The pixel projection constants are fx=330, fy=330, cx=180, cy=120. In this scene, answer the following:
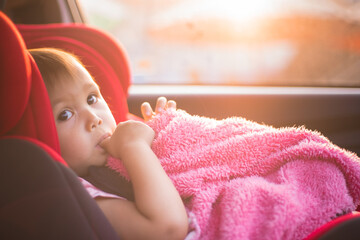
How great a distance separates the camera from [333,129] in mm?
1457

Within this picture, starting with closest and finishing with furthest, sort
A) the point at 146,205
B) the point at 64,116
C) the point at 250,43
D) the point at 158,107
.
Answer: the point at 146,205 → the point at 64,116 → the point at 158,107 → the point at 250,43

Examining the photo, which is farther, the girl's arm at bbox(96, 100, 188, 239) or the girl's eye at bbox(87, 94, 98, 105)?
the girl's eye at bbox(87, 94, 98, 105)

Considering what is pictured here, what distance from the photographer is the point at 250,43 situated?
174 cm

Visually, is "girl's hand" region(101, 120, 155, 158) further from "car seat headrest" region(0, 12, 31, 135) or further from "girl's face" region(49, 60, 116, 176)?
"car seat headrest" region(0, 12, 31, 135)

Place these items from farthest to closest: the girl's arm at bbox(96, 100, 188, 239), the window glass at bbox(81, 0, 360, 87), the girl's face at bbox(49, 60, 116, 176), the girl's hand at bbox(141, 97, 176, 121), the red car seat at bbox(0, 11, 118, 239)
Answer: the window glass at bbox(81, 0, 360, 87) < the girl's hand at bbox(141, 97, 176, 121) < the girl's face at bbox(49, 60, 116, 176) < the girl's arm at bbox(96, 100, 188, 239) < the red car seat at bbox(0, 11, 118, 239)

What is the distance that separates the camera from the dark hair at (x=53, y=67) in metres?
0.71

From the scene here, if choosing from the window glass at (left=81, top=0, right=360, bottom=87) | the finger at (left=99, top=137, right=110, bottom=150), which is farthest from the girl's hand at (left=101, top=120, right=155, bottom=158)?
the window glass at (left=81, top=0, right=360, bottom=87)

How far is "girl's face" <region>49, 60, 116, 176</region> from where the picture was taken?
2.32 feet

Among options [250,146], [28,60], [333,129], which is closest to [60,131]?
[28,60]

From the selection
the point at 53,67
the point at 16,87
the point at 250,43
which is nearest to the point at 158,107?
the point at 53,67

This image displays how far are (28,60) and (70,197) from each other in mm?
246

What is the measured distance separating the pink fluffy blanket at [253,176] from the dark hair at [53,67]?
8.4 inches

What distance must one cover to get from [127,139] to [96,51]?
0.45 m

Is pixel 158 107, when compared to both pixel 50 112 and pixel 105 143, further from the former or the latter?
pixel 50 112
